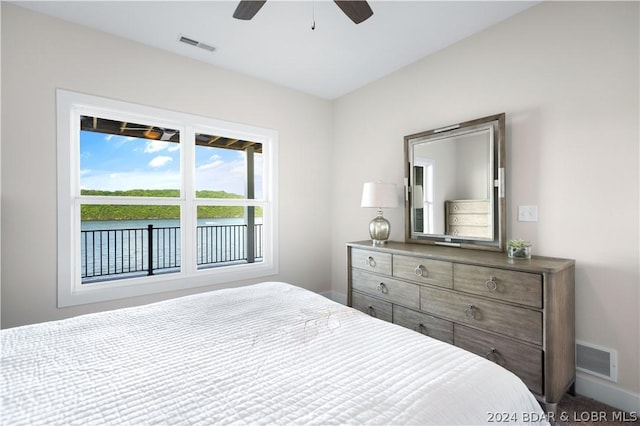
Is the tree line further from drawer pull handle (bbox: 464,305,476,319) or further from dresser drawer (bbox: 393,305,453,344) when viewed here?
drawer pull handle (bbox: 464,305,476,319)

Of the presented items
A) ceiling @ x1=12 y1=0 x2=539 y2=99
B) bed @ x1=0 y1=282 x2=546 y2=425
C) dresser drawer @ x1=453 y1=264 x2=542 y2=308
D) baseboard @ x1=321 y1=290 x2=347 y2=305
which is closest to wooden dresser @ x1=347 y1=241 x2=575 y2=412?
dresser drawer @ x1=453 y1=264 x2=542 y2=308

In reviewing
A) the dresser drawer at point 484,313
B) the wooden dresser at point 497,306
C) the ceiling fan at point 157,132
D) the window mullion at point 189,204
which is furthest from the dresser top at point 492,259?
the ceiling fan at point 157,132

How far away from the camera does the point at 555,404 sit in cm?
175

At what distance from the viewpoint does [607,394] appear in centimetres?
190

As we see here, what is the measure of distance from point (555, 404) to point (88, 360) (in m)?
2.33

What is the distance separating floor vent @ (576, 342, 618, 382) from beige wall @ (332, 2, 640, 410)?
38mm

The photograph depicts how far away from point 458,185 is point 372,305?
1313 mm

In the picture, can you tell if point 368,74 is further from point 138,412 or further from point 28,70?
point 138,412

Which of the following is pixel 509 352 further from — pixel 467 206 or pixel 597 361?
pixel 467 206

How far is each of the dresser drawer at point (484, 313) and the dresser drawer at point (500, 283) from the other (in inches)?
2.1

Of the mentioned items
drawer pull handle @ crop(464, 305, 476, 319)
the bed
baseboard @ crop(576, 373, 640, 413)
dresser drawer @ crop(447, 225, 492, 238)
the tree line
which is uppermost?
the tree line

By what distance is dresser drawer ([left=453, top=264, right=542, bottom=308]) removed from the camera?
1763 mm

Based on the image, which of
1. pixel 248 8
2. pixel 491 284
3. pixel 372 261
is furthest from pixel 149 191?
pixel 491 284

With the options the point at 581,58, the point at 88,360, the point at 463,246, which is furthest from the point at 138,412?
the point at 581,58
